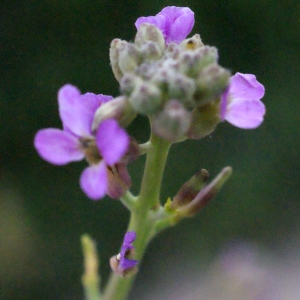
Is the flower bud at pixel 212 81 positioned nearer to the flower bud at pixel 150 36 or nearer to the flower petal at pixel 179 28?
the flower bud at pixel 150 36

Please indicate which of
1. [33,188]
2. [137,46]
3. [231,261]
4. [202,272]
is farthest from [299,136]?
[137,46]

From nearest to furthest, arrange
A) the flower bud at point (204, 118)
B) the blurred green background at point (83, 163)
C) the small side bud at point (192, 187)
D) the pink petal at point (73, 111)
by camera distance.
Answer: the pink petal at point (73, 111), the flower bud at point (204, 118), the small side bud at point (192, 187), the blurred green background at point (83, 163)

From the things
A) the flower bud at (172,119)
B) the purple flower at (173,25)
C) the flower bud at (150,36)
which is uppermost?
the purple flower at (173,25)

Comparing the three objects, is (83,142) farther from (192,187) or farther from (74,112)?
(192,187)

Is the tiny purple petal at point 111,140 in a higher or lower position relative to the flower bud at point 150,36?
lower

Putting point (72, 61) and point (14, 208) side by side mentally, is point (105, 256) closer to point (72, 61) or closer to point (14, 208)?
point (14, 208)

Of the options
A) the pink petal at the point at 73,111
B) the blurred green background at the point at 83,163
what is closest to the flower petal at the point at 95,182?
the pink petal at the point at 73,111

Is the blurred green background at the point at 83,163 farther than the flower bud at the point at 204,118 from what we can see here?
Yes
